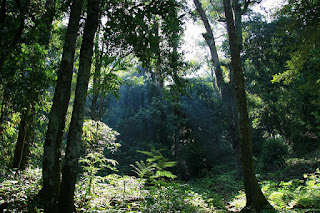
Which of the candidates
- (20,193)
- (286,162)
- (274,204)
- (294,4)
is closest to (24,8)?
(20,193)

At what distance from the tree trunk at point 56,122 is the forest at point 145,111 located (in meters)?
0.02

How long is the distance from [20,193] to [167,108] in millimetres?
14978

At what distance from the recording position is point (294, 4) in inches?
314

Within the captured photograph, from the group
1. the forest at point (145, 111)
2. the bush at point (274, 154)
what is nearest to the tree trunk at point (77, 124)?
the forest at point (145, 111)

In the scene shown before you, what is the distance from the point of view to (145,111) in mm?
Answer: 18312

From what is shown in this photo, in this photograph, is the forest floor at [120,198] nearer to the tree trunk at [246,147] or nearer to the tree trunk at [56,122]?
the tree trunk at [56,122]

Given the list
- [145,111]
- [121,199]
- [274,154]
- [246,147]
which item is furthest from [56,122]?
[145,111]

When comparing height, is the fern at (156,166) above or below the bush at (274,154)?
below

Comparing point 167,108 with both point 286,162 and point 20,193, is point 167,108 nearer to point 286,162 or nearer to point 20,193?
point 286,162

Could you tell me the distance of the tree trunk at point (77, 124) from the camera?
3.17m

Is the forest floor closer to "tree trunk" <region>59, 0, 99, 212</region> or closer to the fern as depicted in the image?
the fern

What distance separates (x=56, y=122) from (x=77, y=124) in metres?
0.30

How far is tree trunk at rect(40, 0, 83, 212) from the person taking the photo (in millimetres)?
3141

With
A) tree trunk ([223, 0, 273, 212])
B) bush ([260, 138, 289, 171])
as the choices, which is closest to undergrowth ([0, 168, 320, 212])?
tree trunk ([223, 0, 273, 212])
